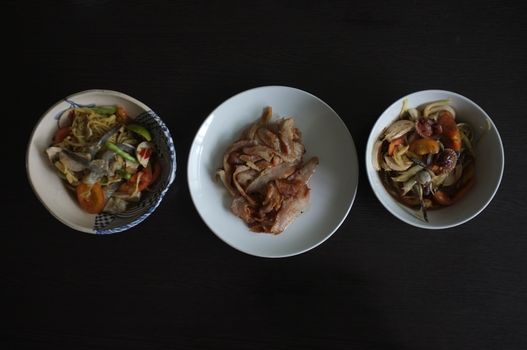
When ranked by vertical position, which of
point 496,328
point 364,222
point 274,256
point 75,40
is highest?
point 75,40

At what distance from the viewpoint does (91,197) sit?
4.68ft

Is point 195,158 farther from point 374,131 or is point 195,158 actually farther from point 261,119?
point 374,131

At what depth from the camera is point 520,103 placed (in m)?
1.57

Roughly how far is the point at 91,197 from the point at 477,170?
150 centimetres

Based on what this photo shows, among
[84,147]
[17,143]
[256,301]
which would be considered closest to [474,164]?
[256,301]

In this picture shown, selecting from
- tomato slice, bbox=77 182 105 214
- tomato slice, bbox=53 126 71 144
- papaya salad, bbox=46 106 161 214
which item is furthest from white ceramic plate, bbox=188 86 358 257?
tomato slice, bbox=53 126 71 144

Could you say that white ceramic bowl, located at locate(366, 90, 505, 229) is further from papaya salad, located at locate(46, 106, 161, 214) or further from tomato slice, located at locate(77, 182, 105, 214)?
tomato slice, located at locate(77, 182, 105, 214)

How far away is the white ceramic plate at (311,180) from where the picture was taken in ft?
4.83

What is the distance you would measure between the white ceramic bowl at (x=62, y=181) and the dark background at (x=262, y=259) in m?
0.16

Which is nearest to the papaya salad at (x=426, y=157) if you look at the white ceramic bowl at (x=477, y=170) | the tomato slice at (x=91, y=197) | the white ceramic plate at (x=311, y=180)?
the white ceramic bowl at (x=477, y=170)

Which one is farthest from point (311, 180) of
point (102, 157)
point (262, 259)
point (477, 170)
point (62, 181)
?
point (62, 181)

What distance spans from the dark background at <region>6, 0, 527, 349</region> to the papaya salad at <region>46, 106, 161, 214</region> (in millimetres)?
163

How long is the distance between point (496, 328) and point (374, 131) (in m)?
0.97

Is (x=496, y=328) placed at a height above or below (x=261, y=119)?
below
